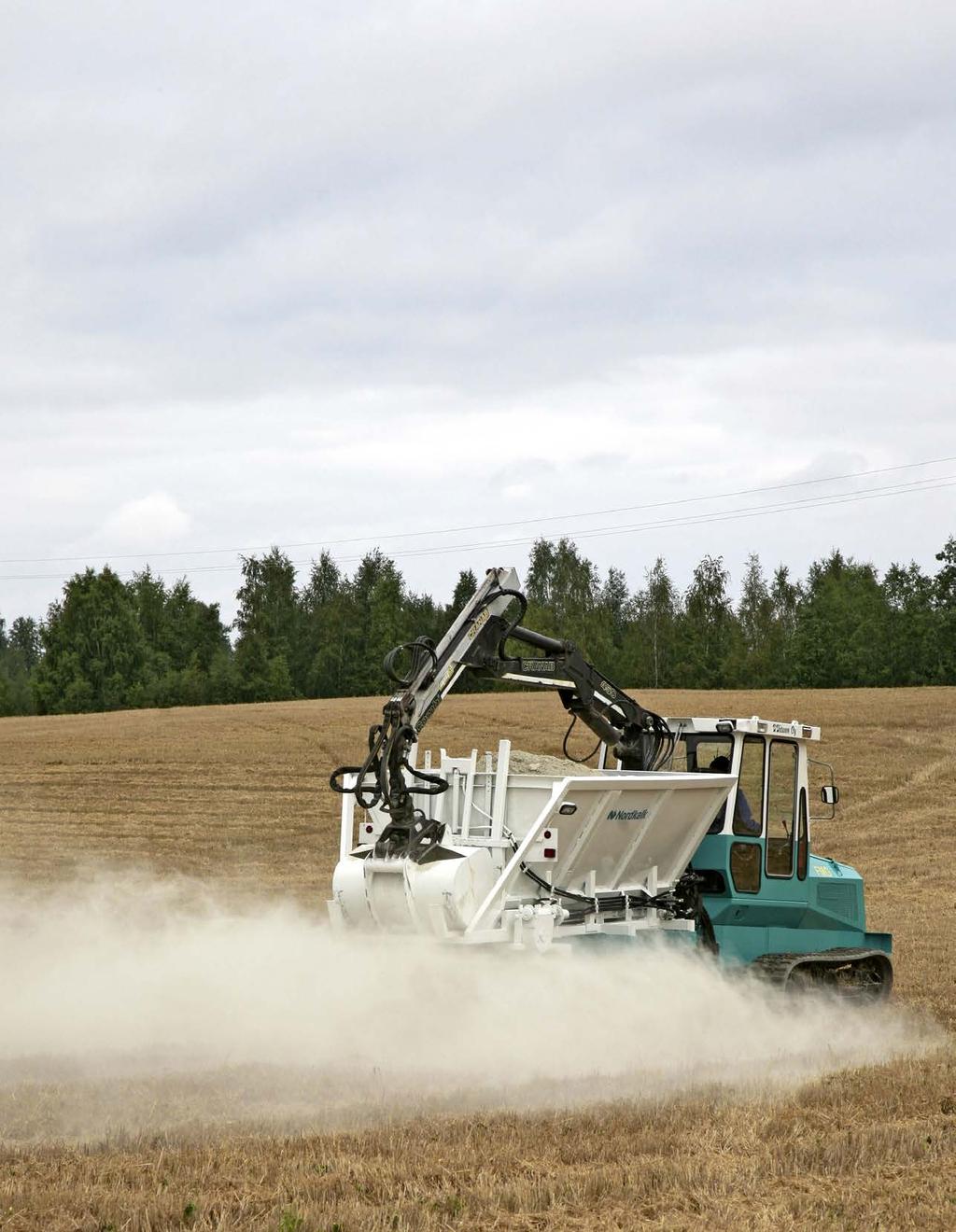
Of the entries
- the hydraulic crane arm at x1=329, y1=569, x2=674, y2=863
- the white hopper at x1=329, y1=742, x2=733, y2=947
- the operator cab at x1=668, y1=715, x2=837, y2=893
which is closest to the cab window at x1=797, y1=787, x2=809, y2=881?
the operator cab at x1=668, y1=715, x2=837, y2=893

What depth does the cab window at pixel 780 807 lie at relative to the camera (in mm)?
13586

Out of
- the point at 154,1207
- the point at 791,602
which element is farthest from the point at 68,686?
the point at 154,1207

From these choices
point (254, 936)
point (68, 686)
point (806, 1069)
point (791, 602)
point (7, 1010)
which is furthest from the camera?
point (791, 602)

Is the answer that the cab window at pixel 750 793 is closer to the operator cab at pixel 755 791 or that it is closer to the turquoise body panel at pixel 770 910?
the operator cab at pixel 755 791

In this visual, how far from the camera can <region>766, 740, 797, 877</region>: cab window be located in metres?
13.6

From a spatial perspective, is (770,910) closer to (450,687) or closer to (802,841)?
(802,841)

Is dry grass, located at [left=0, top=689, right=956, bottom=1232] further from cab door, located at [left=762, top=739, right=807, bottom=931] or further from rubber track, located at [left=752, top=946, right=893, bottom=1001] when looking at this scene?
cab door, located at [left=762, top=739, right=807, bottom=931]

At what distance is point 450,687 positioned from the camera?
12312 mm

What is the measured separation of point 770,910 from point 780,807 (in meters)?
1.02

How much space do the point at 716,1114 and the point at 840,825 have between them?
2534 cm

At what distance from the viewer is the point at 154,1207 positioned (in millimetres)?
6578

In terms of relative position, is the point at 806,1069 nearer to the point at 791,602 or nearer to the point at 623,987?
the point at 623,987

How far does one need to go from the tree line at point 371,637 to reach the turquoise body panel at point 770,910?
77167 mm

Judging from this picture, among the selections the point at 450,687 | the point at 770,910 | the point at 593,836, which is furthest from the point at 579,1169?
the point at 770,910
